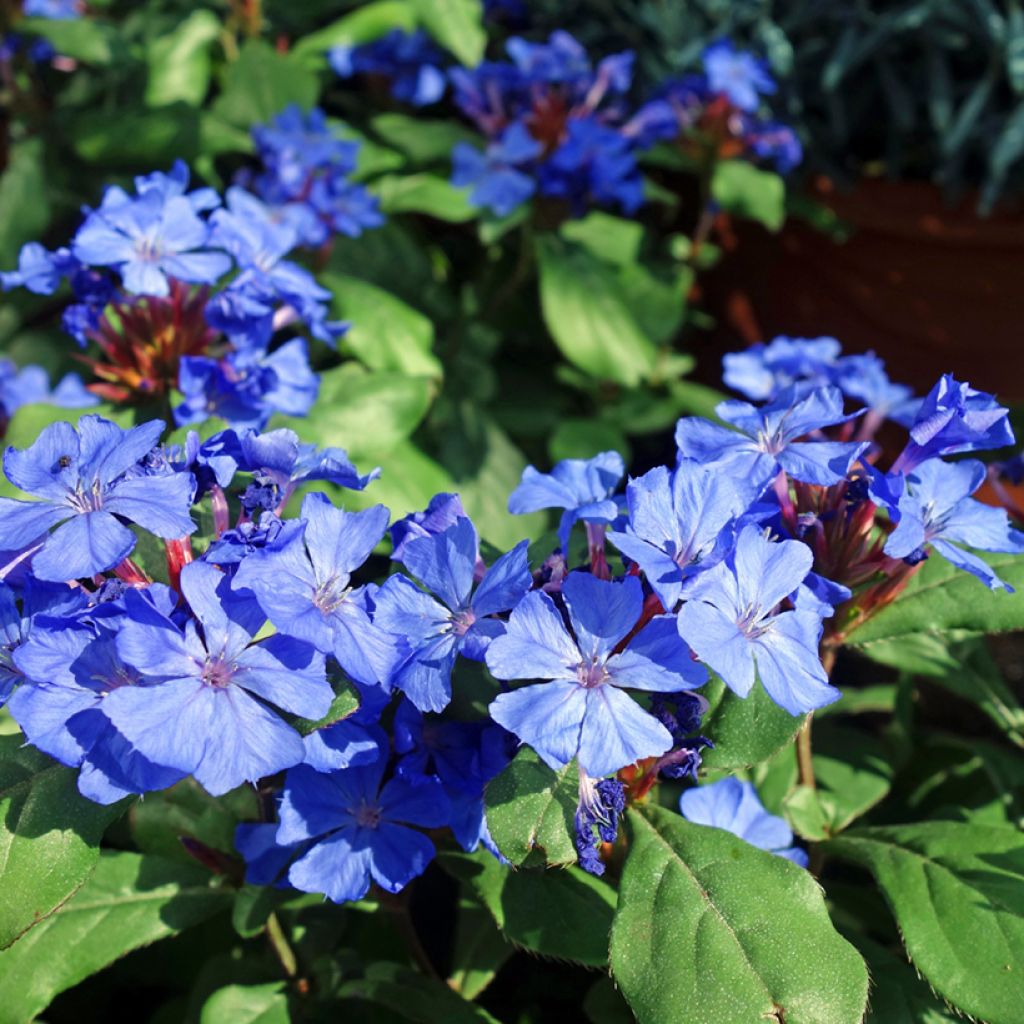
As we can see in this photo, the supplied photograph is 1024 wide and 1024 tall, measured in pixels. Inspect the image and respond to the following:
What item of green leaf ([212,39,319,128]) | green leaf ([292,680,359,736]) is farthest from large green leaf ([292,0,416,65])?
green leaf ([292,680,359,736])

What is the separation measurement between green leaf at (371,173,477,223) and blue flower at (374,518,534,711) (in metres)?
1.54

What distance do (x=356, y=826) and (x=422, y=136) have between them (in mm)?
1871

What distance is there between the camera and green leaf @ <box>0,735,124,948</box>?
3.15 feet

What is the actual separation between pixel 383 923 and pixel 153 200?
3.58 ft

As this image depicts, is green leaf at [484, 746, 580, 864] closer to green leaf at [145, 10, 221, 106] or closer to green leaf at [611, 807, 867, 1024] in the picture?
green leaf at [611, 807, 867, 1024]

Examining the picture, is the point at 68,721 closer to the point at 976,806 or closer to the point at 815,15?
the point at 976,806

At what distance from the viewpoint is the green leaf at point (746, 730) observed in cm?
106

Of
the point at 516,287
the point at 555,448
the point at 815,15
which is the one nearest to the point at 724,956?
the point at 555,448

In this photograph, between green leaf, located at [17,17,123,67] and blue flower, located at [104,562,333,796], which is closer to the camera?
blue flower, located at [104,562,333,796]

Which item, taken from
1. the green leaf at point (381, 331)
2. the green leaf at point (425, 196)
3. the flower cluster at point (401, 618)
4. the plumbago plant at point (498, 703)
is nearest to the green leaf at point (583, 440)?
the green leaf at point (381, 331)

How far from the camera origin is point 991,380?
107 inches

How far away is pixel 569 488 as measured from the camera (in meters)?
1.18

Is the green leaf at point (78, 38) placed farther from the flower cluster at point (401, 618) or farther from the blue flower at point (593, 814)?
the blue flower at point (593, 814)

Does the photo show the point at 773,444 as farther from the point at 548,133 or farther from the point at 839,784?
the point at 548,133
